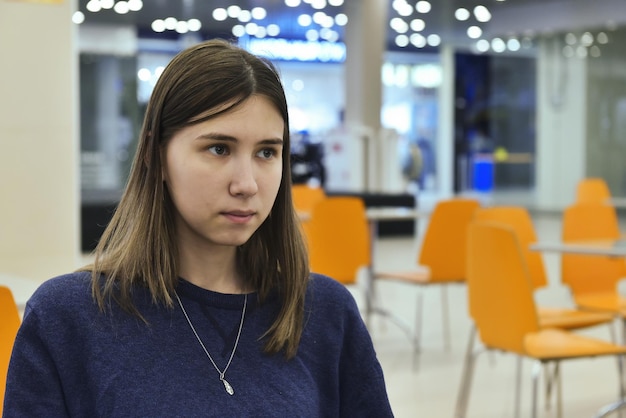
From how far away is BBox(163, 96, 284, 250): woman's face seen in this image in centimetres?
123

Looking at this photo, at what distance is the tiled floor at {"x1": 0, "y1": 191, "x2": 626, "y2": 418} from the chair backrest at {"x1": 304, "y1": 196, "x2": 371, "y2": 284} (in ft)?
1.86

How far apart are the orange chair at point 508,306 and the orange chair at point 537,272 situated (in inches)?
18.9

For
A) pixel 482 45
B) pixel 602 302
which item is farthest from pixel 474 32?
pixel 602 302

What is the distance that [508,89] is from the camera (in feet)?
59.3

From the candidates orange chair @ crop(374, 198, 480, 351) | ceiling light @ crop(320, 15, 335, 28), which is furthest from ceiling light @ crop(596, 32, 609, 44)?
orange chair @ crop(374, 198, 480, 351)

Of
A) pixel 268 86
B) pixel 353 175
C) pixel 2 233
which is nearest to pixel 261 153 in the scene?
pixel 268 86

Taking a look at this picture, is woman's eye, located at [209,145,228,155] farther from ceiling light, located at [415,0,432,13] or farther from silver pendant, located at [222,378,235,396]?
ceiling light, located at [415,0,432,13]

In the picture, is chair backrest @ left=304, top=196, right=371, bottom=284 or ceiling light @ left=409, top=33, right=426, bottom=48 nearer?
chair backrest @ left=304, top=196, right=371, bottom=284

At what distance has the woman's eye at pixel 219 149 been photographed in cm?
124

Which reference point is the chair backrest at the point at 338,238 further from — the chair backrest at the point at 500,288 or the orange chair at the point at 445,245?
the chair backrest at the point at 500,288

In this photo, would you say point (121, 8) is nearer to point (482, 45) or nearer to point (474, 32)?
point (474, 32)

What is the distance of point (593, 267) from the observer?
461 centimetres

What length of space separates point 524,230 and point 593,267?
1.38 feet

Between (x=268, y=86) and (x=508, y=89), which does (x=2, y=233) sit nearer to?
(x=268, y=86)
